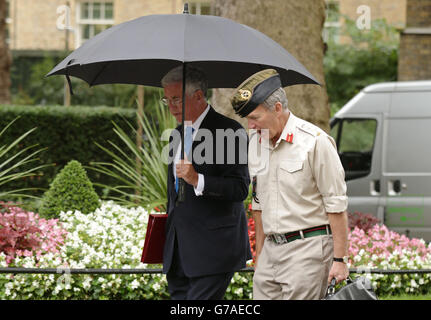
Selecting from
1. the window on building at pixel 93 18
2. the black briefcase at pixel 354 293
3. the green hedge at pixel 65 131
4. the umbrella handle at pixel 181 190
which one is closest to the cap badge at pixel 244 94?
the umbrella handle at pixel 181 190

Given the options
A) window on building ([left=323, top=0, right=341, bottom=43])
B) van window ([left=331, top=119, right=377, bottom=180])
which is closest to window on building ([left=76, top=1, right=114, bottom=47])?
window on building ([left=323, top=0, right=341, bottom=43])

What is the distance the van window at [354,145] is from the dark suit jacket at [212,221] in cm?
727

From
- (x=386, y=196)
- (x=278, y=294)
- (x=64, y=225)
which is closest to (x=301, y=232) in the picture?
(x=278, y=294)

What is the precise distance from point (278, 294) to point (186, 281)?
550 millimetres

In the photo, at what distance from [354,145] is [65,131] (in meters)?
4.77

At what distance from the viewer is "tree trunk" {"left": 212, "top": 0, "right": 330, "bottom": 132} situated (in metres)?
8.23

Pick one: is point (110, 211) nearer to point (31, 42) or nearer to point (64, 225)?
point (64, 225)

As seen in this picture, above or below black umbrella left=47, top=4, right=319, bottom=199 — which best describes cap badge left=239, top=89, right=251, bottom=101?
below

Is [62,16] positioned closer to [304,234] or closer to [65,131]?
[65,131]

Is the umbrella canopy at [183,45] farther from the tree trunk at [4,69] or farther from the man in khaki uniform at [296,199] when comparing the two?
the tree trunk at [4,69]

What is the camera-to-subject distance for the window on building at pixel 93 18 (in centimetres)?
2462

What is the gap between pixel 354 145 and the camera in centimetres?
1202

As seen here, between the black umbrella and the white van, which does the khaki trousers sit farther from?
the white van

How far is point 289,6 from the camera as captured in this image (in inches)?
327
